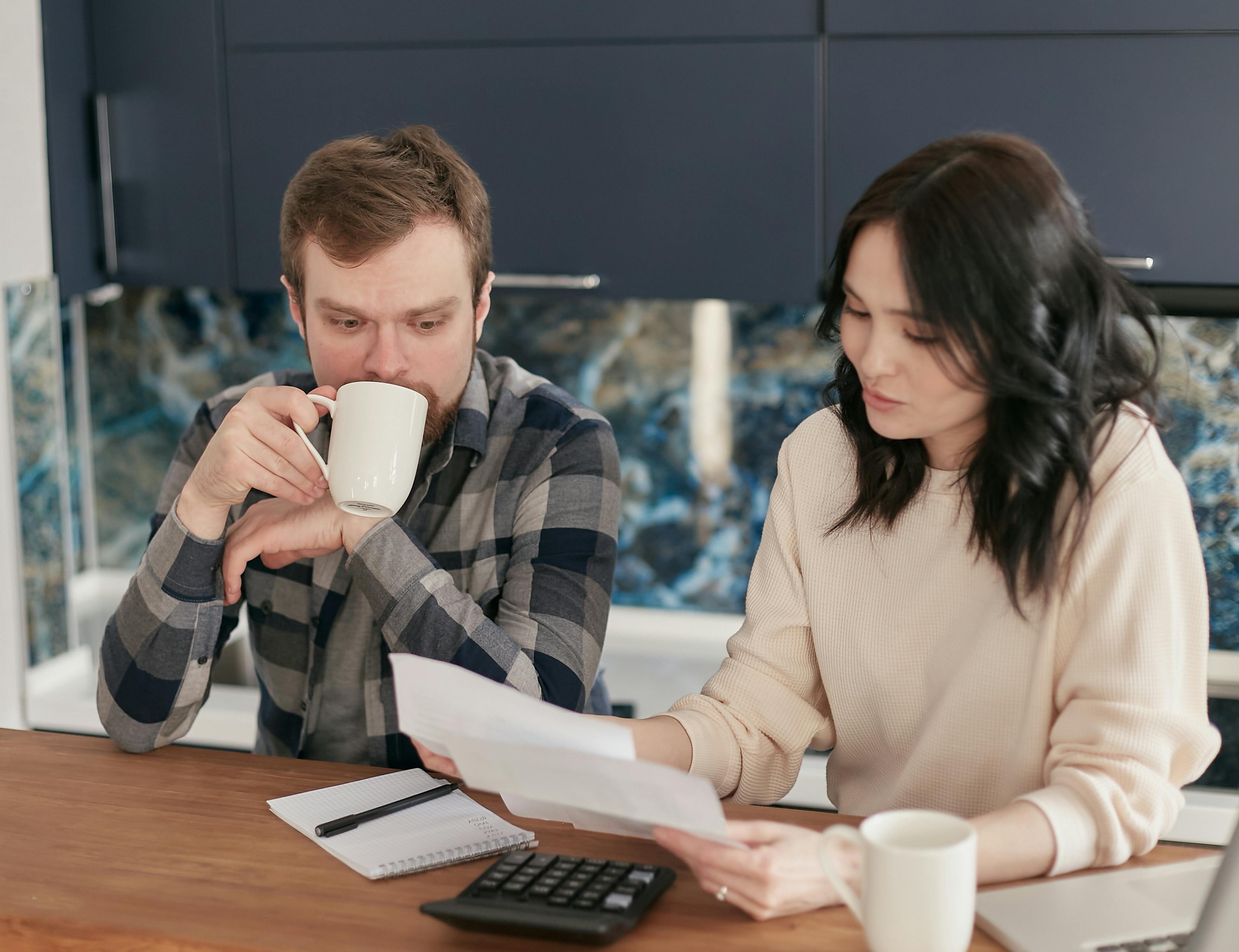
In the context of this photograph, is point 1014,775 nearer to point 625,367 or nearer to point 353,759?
point 353,759

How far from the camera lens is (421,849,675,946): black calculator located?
0.87 meters

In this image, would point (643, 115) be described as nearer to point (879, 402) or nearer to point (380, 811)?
point (879, 402)

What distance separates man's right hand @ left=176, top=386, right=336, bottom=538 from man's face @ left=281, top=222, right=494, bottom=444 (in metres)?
0.11

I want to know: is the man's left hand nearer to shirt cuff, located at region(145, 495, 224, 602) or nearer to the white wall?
shirt cuff, located at region(145, 495, 224, 602)

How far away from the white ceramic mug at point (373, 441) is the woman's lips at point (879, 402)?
439mm

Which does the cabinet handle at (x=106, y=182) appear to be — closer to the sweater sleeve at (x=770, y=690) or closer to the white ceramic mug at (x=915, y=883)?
the sweater sleeve at (x=770, y=690)

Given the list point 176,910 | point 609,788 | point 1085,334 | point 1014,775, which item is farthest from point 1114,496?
point 176,910

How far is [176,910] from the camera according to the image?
0.94 metres

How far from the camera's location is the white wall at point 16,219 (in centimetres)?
219

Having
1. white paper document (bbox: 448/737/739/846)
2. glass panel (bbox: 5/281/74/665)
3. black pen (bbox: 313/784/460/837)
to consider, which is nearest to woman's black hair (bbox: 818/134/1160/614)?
white paper document (bbox: 448/737/739/846)

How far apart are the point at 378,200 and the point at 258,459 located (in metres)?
0.33

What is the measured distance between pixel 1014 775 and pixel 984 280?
1.56 ft

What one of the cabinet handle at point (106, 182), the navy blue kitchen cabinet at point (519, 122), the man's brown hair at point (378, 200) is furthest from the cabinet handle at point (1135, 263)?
the cabinet handle at point (106, 182)

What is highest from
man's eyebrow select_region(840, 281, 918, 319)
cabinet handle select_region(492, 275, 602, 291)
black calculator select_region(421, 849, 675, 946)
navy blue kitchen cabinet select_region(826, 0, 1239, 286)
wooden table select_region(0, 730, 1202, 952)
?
navy blue kitchen cabinet select_region(826, 0, 1239, 286)
